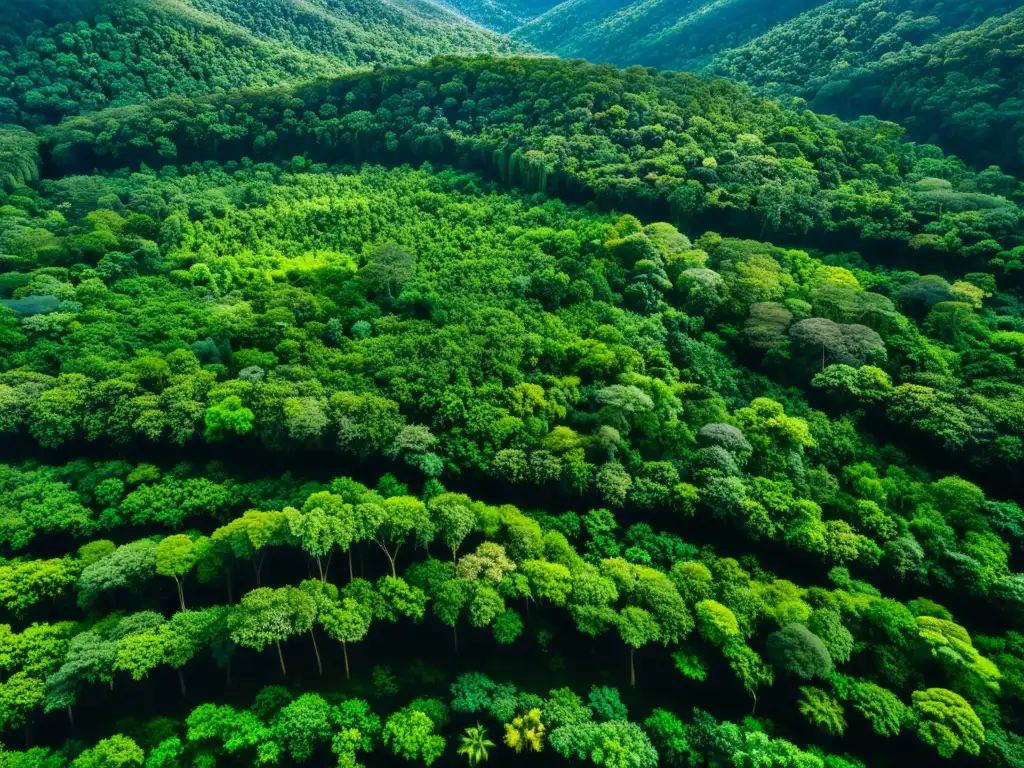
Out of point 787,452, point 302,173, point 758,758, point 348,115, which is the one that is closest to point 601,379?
point 787,452

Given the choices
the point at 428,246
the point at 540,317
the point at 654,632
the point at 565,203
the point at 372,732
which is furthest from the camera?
the point at 565,203

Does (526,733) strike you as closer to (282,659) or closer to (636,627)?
(636,627)

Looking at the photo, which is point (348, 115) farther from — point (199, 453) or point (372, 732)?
point (372, 732)

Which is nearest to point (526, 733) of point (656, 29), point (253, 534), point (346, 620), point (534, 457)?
point (346, 620)

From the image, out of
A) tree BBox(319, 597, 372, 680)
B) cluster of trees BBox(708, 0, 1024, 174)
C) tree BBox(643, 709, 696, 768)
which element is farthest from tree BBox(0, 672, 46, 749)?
cluster of trees BBox(708, 0, 1024, 174)

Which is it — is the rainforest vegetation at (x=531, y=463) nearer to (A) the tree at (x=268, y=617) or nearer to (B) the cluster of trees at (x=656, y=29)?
(A) the tree at (x=268, y=617)

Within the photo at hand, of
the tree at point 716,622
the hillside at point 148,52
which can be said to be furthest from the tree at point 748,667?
the hillside at point 148,52

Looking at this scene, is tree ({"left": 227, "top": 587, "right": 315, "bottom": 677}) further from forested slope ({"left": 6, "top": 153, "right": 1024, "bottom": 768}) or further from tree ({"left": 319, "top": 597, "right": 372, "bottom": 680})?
tree ({"left": 319, "top": 597, "right": 372, "bottom": 680})
